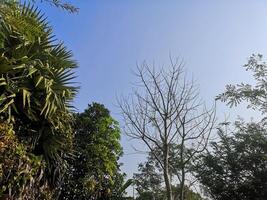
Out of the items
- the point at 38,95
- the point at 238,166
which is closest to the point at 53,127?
the point at 38,95

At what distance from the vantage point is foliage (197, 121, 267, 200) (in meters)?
17.5

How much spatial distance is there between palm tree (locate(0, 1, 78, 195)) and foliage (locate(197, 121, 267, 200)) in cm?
945

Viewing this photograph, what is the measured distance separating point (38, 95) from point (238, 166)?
35.8 ft

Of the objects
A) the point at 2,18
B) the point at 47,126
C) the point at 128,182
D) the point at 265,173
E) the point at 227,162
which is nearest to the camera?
the point at 2,18

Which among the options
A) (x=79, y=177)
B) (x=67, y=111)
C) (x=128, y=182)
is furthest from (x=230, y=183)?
(x=67, y=111)

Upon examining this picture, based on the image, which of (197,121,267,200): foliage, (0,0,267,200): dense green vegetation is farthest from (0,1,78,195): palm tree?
(197,121,267,200): foliage

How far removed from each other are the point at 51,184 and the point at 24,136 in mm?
1519

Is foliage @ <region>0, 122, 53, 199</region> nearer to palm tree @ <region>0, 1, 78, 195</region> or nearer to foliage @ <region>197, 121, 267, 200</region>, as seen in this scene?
palm tree @ <region>0, 1, 78, 195</region>

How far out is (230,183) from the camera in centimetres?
1833

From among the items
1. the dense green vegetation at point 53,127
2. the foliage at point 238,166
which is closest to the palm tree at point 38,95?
the dense green vegetation at point 53,127

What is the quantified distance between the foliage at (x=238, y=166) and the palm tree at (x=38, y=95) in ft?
31.0

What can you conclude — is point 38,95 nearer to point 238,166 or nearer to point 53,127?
point 53,127

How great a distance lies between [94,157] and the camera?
13391mm

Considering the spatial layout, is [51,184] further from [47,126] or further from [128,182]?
[128,182]
